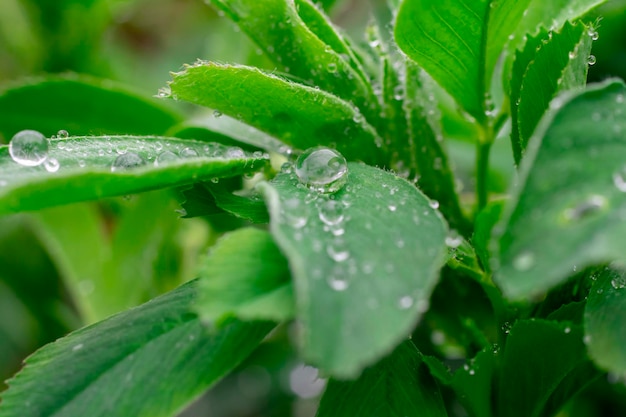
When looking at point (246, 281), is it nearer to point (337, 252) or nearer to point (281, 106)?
point (337, 252)

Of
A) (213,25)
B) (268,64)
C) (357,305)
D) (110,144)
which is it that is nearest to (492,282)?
(357,305)

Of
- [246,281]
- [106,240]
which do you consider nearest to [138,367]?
[246,281]

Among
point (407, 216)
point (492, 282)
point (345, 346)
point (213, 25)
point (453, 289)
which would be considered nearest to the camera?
point (345, 346)

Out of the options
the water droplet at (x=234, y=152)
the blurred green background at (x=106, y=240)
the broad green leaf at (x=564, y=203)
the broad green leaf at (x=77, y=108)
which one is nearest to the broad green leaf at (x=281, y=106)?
the water droplet at (x=234, y=152)

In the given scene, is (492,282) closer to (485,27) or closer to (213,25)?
(485,27)

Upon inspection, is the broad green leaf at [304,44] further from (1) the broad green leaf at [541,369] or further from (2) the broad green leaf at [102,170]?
(1) the broad green leaf at [541,369]

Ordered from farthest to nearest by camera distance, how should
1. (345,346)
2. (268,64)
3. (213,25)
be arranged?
(213,25) → (268,64) → (345,346)
